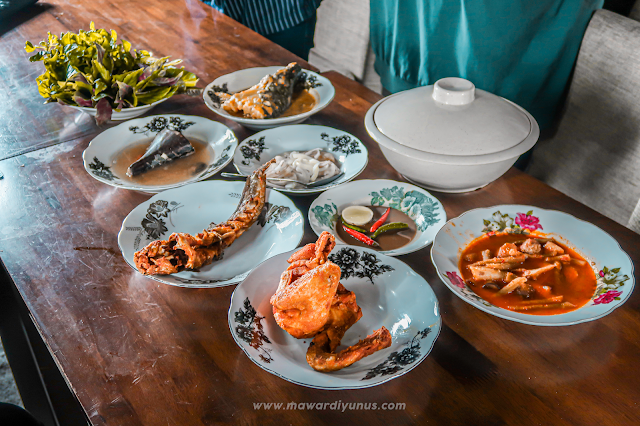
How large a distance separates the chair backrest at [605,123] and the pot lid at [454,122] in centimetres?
77

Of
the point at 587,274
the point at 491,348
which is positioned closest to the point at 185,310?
the point at 491,348

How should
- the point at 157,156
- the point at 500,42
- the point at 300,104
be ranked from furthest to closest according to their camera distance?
1. the point at 500,42
2. the point at 300,104
3. the point at 157,156

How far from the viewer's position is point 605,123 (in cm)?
186

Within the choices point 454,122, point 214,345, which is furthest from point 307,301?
point 454,122

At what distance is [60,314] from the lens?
1.01 metres

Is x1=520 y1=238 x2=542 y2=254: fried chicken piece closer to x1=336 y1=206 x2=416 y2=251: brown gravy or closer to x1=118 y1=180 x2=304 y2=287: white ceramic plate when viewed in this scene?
x1=336 y1=206 x2=416 y2=251: brown gravy

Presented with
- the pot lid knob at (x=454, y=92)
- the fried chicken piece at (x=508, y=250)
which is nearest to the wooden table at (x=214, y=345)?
the fried chicken piece at (x=508, y=250)

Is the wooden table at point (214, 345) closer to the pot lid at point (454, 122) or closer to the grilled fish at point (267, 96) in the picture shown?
the pot lid at point (454, 122)

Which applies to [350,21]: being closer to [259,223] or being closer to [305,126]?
[305,126]

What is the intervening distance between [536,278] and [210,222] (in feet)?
2.66

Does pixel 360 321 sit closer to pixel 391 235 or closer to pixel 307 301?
pixel 307 301

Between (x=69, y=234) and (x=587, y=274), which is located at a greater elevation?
(x=587, y=274)

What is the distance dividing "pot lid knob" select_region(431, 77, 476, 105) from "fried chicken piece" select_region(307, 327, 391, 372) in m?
0.68

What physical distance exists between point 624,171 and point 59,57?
219 cm
